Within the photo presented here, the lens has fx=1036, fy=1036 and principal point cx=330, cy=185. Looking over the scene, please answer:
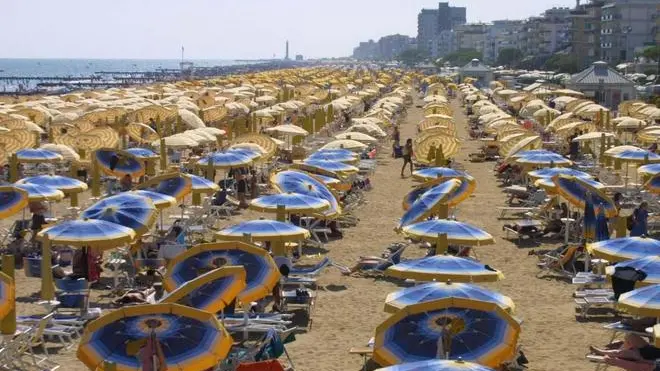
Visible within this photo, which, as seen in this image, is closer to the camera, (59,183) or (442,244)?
(442,244)

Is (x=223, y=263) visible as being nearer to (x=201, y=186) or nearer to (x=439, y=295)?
(x=439, y=295)

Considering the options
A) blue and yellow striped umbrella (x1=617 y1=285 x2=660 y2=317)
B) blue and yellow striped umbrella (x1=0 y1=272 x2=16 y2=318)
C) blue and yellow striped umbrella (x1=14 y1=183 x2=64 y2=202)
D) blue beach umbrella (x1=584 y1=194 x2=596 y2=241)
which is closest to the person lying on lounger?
blue and yellow striped umbrella (x1=617 y1=285 x2=660 y2=317)

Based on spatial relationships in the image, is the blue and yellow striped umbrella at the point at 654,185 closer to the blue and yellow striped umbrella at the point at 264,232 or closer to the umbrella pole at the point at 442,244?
the umbrella pole at the point at 442,244

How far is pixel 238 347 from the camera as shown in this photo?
33.3 ft

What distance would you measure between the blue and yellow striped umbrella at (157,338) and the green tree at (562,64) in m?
95.0

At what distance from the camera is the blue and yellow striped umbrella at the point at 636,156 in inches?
848

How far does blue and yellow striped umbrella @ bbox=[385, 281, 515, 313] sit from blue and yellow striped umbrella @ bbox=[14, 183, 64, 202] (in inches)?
302

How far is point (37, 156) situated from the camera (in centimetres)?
2158

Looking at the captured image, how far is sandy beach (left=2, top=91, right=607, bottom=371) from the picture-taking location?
34.8 feet

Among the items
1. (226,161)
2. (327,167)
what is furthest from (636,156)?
(226,161)

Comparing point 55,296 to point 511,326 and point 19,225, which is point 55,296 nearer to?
point 19,225

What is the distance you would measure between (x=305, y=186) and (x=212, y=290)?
7.25 metres

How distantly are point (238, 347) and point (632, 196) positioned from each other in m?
13.2

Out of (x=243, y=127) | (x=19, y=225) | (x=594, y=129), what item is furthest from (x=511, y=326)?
(x=243, y=127)
